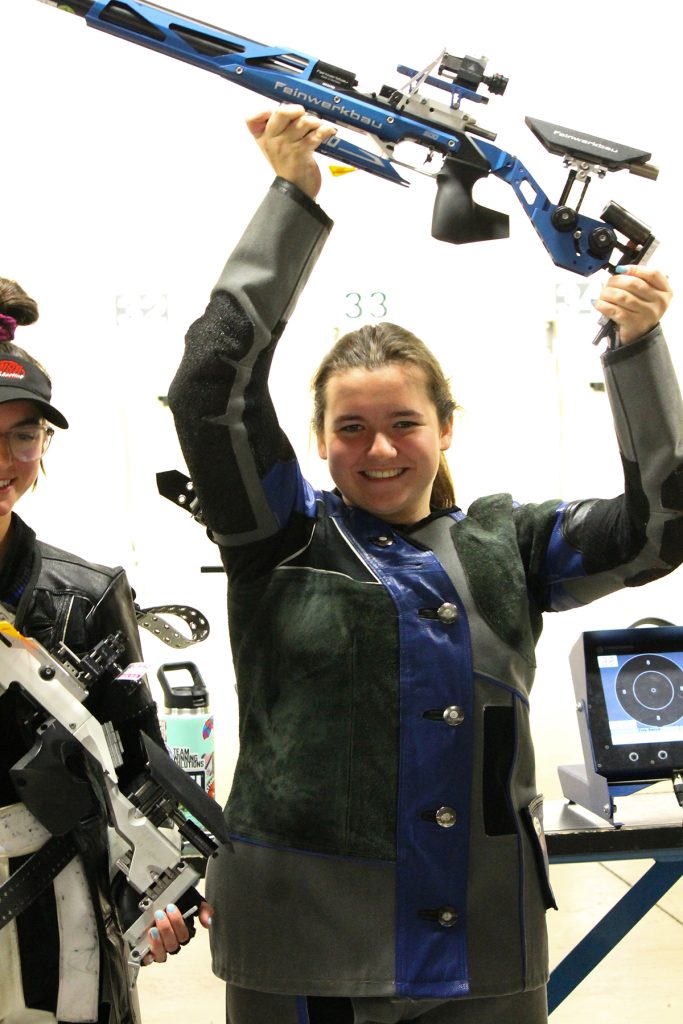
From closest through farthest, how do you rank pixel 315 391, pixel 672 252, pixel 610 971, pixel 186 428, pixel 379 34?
pixel 186 428 < pixel 315 391 < pixel 610 971 < pixel 379 34 < pixel 672 252

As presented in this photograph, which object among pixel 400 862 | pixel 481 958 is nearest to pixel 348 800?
pixel 400 862

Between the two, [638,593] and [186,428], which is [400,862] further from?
[638,593]

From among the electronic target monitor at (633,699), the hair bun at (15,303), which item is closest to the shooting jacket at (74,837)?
the hair bun at (15,303)

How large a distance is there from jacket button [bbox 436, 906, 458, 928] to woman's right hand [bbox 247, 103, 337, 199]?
0.69 m

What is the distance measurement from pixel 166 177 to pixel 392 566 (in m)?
1.98

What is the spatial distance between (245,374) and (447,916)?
1.77 ft

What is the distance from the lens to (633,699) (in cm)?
158

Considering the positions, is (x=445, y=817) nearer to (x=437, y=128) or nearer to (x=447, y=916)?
(x=447, y=916)

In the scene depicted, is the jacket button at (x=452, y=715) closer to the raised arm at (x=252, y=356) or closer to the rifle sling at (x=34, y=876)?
the raised arm at (x=252, y=356)

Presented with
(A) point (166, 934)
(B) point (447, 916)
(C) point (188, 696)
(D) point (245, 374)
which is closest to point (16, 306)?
(D) point (245, 374)

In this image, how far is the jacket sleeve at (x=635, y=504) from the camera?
1028mm

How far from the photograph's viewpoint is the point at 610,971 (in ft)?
7.83

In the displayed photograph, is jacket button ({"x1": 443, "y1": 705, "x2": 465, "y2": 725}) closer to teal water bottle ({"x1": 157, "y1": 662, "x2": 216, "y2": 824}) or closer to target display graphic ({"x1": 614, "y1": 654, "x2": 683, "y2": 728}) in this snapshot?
target display graphic ({"x1": 614, "y1": 654, "x2": 683, "y2": 728})

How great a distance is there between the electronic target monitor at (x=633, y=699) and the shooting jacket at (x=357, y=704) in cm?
55
